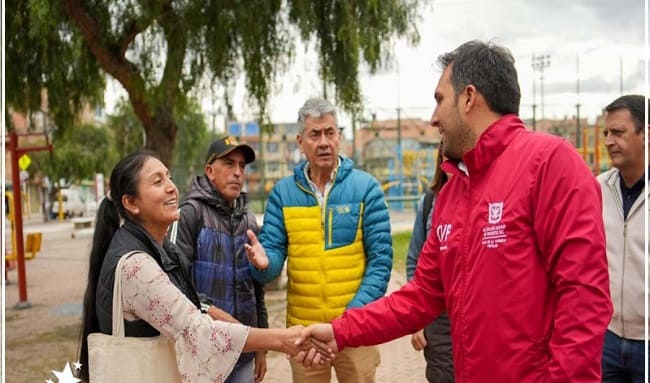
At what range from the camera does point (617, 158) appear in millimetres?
2973

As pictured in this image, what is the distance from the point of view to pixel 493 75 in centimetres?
207

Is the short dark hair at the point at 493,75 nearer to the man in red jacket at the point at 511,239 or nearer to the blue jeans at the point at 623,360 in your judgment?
the man in red jacket at the point at 511,239

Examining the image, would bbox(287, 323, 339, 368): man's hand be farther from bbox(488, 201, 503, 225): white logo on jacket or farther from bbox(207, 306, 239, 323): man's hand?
bbox(488, 201, 503, 225): white logo on jacket

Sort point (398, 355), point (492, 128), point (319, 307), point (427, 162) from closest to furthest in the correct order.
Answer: point (492, 128) < point (319, 307) < point (398, 355) < point (427, 162)

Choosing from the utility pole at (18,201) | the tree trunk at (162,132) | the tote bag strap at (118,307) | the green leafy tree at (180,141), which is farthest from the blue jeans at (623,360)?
the green leafy tree at (180,141)

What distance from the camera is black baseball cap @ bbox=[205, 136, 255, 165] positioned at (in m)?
3.46

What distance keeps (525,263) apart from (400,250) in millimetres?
13691

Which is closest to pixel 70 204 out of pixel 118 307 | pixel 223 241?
pixel 223 241

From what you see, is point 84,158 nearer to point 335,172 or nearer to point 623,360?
point 335,172

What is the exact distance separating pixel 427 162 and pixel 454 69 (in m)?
31.1

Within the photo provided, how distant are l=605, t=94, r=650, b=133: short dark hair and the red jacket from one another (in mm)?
1174

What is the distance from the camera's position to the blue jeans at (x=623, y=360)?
283 centimetres

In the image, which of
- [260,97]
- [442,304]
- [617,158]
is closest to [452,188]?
[442,304]

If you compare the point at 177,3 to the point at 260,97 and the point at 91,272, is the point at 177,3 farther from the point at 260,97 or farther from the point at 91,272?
the point at 91,272
